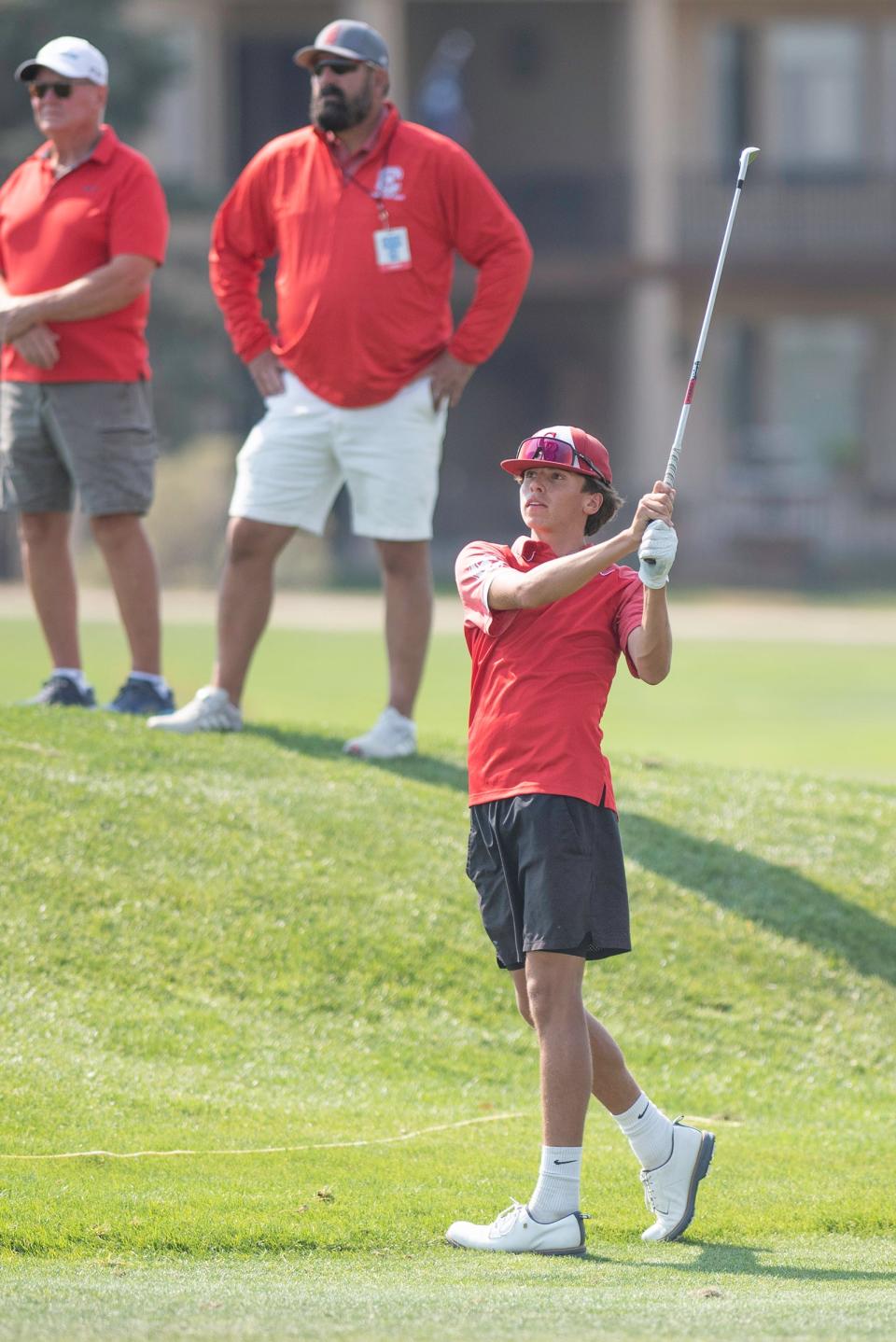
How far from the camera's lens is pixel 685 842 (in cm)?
757

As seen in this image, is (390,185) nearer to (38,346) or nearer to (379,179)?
(379,179)

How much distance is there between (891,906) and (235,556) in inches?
108

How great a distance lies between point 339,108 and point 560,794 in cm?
376

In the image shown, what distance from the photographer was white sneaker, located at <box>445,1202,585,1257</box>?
175 inches

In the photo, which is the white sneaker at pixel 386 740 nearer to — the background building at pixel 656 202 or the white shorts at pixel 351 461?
the white shorts at pixel 351 461

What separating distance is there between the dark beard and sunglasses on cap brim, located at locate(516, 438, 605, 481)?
3.19 m

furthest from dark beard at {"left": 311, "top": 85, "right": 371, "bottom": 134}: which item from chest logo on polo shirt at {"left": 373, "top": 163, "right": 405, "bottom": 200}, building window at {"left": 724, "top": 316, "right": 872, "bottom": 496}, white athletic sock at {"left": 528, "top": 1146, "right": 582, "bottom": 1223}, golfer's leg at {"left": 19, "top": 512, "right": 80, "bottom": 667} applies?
building window at {"left": 724, "top": 316, "right": 872, "bottom": 496}

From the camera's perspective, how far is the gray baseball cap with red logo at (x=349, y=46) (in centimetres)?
737

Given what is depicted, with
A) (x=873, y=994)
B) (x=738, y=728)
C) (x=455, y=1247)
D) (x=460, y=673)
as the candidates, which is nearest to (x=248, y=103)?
(x=460, y=673)

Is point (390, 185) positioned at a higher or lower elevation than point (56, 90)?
lower

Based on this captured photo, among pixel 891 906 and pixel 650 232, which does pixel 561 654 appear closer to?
pixel 891 906

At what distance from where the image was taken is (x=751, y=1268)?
4.36 meters

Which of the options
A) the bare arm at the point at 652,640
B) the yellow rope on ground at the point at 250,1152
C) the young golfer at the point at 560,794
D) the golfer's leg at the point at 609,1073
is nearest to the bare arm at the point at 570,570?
the young golfer at the point at 560,794

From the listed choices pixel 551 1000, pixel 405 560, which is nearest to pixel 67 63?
pixel 405 560
